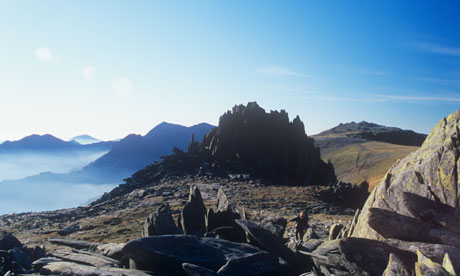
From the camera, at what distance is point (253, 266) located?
435 inches

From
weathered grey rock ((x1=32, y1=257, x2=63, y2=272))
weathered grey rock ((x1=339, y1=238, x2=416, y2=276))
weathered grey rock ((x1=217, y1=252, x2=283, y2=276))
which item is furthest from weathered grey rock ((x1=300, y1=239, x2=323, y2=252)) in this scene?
weathered grey rock ((x1=32, y1=257, x2=63, y2=272))

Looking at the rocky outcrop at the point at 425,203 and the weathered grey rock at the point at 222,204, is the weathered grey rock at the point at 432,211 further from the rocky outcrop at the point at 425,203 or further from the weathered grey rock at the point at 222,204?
the weathered grey rock at the point at 222,204

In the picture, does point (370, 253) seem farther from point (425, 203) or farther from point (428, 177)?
point (428, 177)

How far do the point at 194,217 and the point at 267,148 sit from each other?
49.2 metres

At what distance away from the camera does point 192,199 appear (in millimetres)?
20250

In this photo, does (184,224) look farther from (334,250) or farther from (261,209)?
(261,209)

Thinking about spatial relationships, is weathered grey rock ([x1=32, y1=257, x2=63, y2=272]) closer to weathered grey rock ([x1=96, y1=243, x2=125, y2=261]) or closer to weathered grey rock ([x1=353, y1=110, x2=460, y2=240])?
weathered grey rock ([x1=96, y1=243, x2=125, y2=261])

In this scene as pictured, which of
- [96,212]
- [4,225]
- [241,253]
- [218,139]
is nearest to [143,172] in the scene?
[218,139]

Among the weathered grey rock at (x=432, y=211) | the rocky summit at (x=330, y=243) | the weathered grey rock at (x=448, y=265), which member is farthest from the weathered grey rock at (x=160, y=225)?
the weathered grey rock at (x=448, y=265)

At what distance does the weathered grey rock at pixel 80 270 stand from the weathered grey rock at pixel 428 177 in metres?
8.67

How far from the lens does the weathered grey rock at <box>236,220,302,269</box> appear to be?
12164mm

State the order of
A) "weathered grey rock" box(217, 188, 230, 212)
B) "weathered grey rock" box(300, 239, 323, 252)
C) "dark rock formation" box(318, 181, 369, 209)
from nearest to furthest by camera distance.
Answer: "weathered grey rock" box(300, 239, 323, 252) < "weathered grey rock" box(217, 188, 230, 212) < "dark rock formation" box(318, 181, 369, 209)

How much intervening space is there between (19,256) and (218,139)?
55.1 metres

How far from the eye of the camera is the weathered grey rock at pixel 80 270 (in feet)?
35.7
